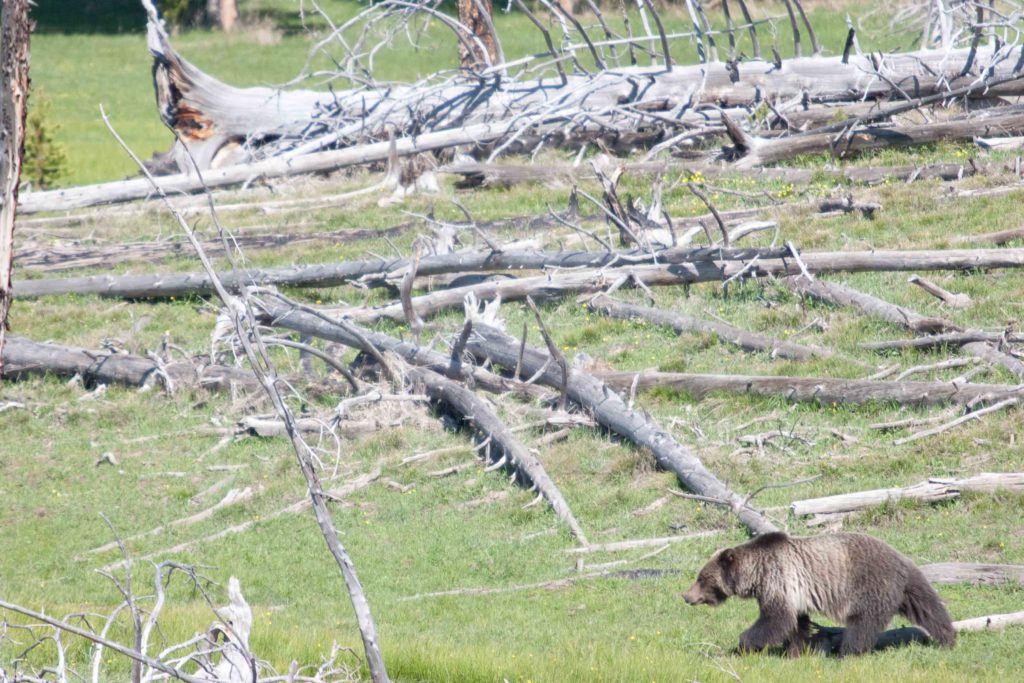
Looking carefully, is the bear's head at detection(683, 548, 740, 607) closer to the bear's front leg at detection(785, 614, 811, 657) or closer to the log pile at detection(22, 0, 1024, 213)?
the bear's front leg at detection(785, 614, 811, 657)

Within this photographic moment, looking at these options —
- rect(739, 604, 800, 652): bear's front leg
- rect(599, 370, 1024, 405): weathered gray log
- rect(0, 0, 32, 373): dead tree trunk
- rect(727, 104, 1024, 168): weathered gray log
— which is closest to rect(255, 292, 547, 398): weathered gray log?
→ rect(599, 370, 1024, 405): weathered gray log

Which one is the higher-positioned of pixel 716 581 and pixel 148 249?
pixel 716 581

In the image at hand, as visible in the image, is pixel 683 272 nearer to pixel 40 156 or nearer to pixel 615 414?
pixel 615 414

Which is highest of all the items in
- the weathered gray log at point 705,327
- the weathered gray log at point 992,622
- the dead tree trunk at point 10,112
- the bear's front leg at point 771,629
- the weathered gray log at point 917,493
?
the dead tree trunk at point 10,112

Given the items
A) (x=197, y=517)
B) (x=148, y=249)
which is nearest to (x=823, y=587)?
(x=197, y=517)

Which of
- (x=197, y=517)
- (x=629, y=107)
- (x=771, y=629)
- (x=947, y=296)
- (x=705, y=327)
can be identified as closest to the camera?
(x=771, y=629)

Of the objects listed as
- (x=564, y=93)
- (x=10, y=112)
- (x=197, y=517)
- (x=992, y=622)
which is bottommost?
(x=197, y=517)

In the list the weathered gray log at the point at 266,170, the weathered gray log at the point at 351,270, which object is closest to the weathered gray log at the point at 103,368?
the weathered gray log at the point at 351,270

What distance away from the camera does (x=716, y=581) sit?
7715 millimetres

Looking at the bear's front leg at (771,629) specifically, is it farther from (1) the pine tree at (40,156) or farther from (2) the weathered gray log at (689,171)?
(1) the pine tree at (40,156)

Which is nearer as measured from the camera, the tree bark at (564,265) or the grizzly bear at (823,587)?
the grizzly bear at (823,587)

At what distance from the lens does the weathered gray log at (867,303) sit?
13062 millimetres

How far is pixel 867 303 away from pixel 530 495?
15.2ft

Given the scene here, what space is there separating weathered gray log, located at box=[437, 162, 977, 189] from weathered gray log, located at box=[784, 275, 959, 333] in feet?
14.0
